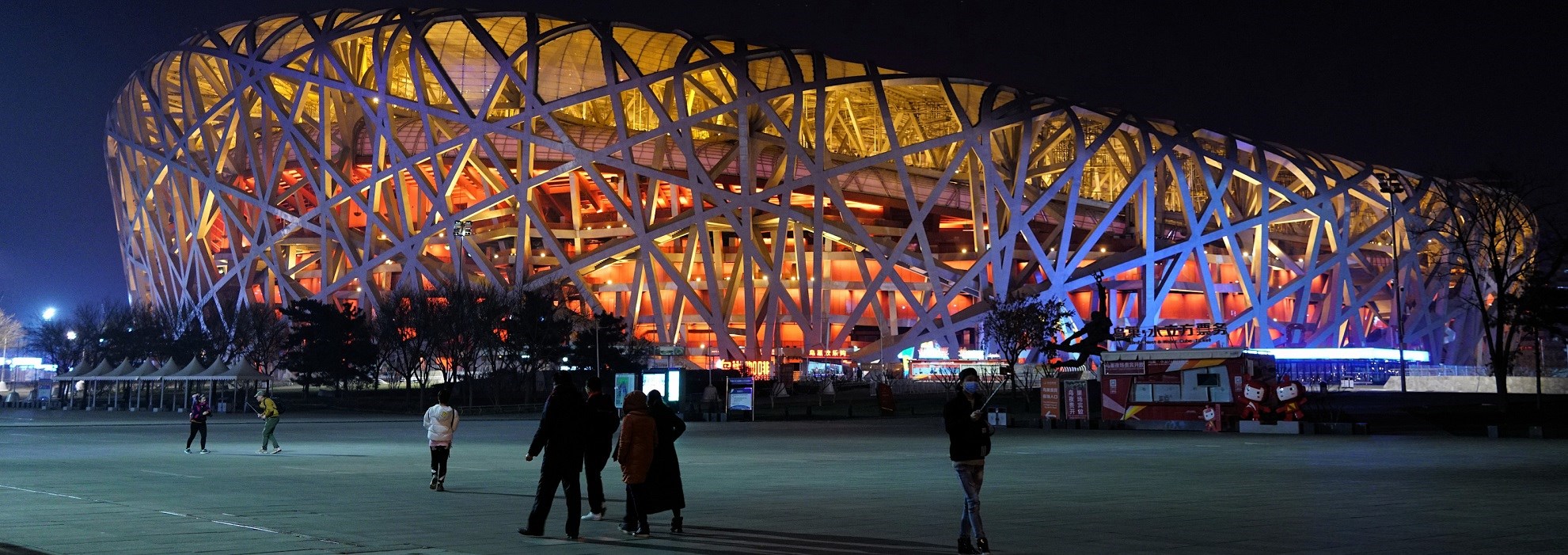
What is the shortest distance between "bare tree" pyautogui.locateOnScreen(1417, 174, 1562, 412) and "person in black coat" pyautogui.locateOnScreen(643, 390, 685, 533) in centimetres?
3420

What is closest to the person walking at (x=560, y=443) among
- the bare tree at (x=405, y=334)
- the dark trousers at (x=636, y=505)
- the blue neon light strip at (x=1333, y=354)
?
the dark trousers at (x=636, y=505)

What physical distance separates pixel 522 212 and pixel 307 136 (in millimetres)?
15437

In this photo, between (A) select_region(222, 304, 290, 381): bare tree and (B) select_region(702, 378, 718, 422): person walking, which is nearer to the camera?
(B) select_region(702, 378, 718, 422): person walking

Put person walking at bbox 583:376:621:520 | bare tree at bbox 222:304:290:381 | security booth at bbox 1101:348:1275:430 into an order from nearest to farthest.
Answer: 1. person walking at bbox 583:376:621:520
2. security booth at bbox 1101:348:1275:430
3. bare tree at bbox 222:304:290:381

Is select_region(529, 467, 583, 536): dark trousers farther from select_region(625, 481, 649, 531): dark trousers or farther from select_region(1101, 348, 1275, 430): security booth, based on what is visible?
select_region(1101, 348, 1275, 430): security booth

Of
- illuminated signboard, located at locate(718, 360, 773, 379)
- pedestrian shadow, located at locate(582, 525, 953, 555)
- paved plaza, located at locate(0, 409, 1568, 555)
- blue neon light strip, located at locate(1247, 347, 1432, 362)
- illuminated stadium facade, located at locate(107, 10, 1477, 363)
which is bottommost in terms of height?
pedestrian shadow, located at locate(582, 525, 953, 555)

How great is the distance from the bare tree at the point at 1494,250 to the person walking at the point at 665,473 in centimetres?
3419

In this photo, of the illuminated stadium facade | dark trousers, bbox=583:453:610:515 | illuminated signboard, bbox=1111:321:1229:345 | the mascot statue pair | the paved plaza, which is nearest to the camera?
the paved plaza

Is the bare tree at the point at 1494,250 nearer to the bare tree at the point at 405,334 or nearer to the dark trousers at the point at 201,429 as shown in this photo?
the dark trousers at the point at 201,429

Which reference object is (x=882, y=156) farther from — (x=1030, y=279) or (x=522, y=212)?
(x=522, y=212)

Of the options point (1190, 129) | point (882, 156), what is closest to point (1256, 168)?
point (1190, 129)

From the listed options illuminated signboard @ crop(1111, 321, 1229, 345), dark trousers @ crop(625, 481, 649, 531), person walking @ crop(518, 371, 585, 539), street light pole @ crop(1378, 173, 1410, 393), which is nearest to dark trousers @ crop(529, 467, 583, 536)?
person walking @ crop(518, 371, 585, 539)

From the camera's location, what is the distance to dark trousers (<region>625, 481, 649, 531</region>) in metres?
11.2

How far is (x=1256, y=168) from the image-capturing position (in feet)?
240
